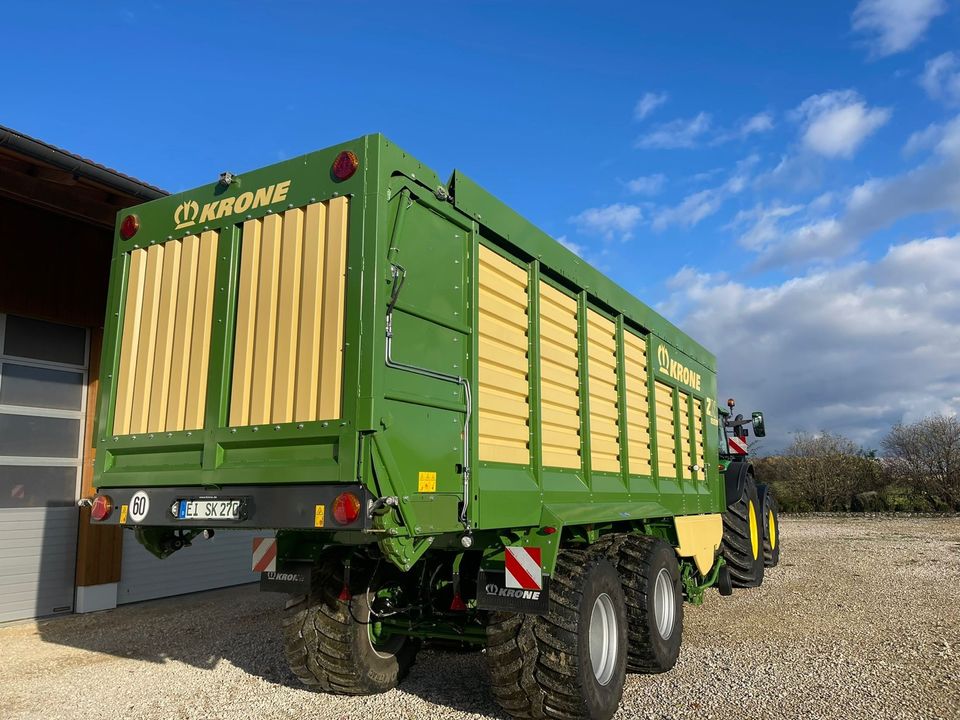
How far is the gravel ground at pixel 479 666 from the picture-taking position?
4.43 m

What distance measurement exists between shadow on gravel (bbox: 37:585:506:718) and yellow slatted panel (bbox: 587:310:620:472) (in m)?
1.83

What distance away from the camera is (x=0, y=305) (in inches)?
293

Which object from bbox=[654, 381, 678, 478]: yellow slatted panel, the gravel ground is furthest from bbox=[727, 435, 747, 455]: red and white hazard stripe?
bbox=[654, 381, 678, 478]: yellow slatted panel

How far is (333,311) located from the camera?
11.3 feet

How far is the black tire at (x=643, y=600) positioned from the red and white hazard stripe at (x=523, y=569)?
4.48 feet

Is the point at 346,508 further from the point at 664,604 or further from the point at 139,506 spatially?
the point at 664,604

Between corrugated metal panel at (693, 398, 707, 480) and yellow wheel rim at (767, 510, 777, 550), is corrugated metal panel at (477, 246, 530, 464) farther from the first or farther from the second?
yellow wheel rim at (767, 510, 777, 550)

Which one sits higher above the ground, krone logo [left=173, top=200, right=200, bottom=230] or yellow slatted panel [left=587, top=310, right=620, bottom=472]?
krone logo [left=173, top=200, right=200, bottom=230]

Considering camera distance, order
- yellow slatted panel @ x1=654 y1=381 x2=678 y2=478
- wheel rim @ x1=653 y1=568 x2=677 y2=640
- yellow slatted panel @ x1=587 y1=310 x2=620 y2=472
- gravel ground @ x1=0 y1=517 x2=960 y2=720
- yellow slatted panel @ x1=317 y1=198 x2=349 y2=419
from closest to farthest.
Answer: yellow slatted panel @ x1=317 y1=198 x2=349 y2=419
gravel ground @ x1=0 y1=517 x2=960 y2=720
yellow slatted panel @ x1=587 y1=310 x2=620 y2=472
wheel rim @ x1=653 y1=568 x2=677 y2=640
yellow slatted panel @ x1=654 y1=381 x2=678 y2=478

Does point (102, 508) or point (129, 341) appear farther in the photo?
point (129, 341)

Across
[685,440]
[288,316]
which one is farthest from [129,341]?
[685,440]

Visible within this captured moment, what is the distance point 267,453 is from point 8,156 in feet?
16.7

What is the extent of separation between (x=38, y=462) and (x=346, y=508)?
20.7 ft

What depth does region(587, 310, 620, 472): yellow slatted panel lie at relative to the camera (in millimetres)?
5176
